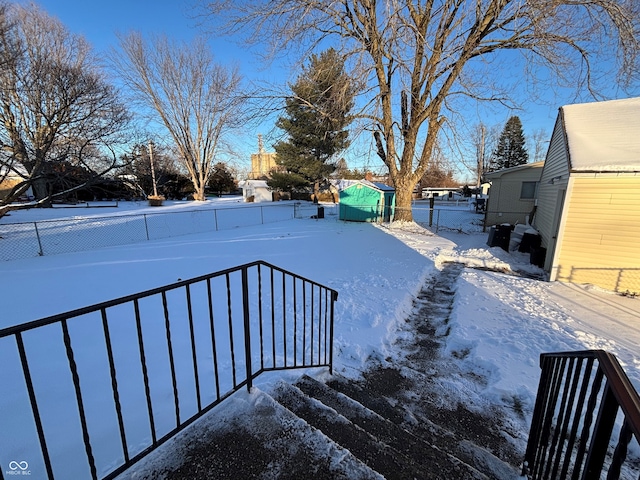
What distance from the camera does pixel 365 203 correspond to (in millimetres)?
16375

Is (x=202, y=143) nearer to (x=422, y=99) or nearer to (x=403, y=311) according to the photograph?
(x=422, y=99)

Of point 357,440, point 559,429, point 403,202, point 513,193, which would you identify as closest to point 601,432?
point 559,429

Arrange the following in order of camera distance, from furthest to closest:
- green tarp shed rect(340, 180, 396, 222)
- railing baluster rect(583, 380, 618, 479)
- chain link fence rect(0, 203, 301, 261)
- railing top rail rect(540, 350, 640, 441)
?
green tarp shed rect(340, 180, 396, 222) < chain link fence rect(0, 203, 301, 261) < railing baluster rect(583, 380, 618, 479) < railing top rail rect(540, 350, 640, 441)

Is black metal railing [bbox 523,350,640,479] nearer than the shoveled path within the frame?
Yes

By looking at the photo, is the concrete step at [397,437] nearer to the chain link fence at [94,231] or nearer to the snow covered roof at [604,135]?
the snow covered roof at [604,135]

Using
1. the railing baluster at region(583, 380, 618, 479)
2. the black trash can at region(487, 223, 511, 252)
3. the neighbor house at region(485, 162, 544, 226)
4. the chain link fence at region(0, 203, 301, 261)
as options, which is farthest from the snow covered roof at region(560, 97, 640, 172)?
the chain link fence at region(0, 203, 301, 261)

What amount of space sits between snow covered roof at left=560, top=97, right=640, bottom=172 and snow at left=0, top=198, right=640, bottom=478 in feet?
8.63

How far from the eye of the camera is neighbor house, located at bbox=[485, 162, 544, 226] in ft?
40.8

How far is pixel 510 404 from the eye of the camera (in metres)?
2.68

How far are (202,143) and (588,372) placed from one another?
27640 mm

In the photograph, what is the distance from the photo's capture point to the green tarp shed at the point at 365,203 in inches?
635

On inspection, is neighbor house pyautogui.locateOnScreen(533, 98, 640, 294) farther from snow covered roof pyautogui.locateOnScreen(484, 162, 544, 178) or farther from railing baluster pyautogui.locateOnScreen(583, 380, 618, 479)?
railing baluster pyautogui.locateOnScreen(583, 380, 618, 479)

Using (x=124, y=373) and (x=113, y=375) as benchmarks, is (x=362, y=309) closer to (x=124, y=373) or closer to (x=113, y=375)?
(x=124, y=373)

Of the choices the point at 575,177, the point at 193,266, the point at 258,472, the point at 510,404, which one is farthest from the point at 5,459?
the point at 575,177
